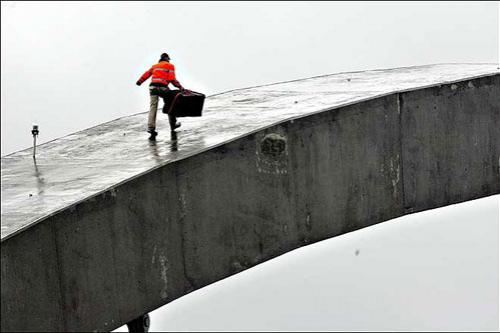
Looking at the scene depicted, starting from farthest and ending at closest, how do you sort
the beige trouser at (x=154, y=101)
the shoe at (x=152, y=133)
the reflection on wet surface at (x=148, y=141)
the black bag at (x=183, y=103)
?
the shoe at (x=152, y=133), the beige trouser at (x=154, y=101), the black bag at (x=183, y=103), the reflection on wet surface at (x=148, y=141)

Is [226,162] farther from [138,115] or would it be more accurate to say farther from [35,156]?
[138,115]

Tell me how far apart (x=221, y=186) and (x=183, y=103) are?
6.19ft

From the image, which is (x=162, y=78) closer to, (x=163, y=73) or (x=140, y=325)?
(x=163, y=73)

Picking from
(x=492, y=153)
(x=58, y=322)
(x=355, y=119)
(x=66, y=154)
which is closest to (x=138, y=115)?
(x=66, y=154)

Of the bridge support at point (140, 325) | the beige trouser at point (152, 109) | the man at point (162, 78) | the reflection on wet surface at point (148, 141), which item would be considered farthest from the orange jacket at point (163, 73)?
the bridge support at point (140, 325)

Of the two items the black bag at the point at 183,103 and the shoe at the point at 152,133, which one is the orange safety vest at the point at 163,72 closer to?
the black bag at the point at 183,103

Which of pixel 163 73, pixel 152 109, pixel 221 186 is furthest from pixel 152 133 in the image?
pixel 221 186

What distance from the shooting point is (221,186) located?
13.1 metres

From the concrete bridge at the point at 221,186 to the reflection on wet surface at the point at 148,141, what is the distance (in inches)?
1.6

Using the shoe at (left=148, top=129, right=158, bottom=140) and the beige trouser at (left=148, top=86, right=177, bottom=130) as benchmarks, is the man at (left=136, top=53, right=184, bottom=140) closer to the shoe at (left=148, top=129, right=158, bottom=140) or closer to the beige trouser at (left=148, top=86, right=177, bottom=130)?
the beige trouser at (left=148, top=86, right=177, bottom=130)

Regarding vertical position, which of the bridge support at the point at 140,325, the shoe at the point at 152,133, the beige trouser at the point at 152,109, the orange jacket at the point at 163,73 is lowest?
the bridge support at the point at 140,325

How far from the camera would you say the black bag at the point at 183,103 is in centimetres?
1445

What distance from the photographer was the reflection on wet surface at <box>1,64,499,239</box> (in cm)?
1215

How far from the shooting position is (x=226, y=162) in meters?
13.2
